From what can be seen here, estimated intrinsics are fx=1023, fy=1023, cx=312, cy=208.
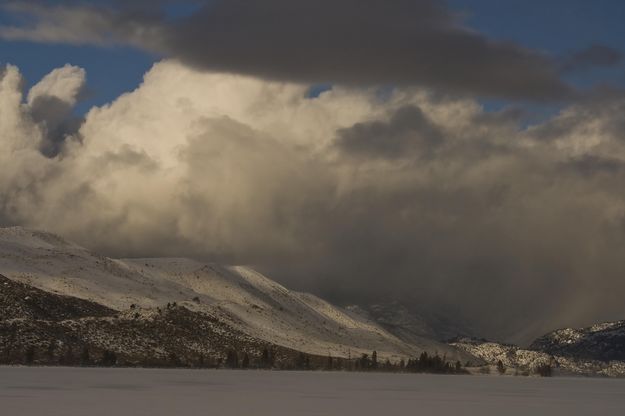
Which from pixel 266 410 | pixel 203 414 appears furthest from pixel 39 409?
pixel 266 410

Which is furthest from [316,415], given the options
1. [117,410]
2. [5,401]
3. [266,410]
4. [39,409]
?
[5,401]

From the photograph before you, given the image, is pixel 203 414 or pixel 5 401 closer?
pixel 203 414

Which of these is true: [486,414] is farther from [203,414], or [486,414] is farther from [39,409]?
[39,409]

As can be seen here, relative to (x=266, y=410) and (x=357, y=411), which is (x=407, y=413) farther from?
(x=266, y=410)

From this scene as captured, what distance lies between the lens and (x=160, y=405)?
197125 millimetres

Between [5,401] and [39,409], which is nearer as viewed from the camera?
[39,409]

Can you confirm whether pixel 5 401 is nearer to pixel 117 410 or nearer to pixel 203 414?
pixel 117 410

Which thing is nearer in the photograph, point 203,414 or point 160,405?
point 203,414

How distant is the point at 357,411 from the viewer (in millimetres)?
196000

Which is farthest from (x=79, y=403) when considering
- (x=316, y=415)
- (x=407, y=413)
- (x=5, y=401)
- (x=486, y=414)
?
(x=486, y=414)

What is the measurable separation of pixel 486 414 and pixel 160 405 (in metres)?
63.3

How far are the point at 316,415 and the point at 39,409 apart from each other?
46.4 metres

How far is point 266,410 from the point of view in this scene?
619 ft

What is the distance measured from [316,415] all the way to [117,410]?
112ft
